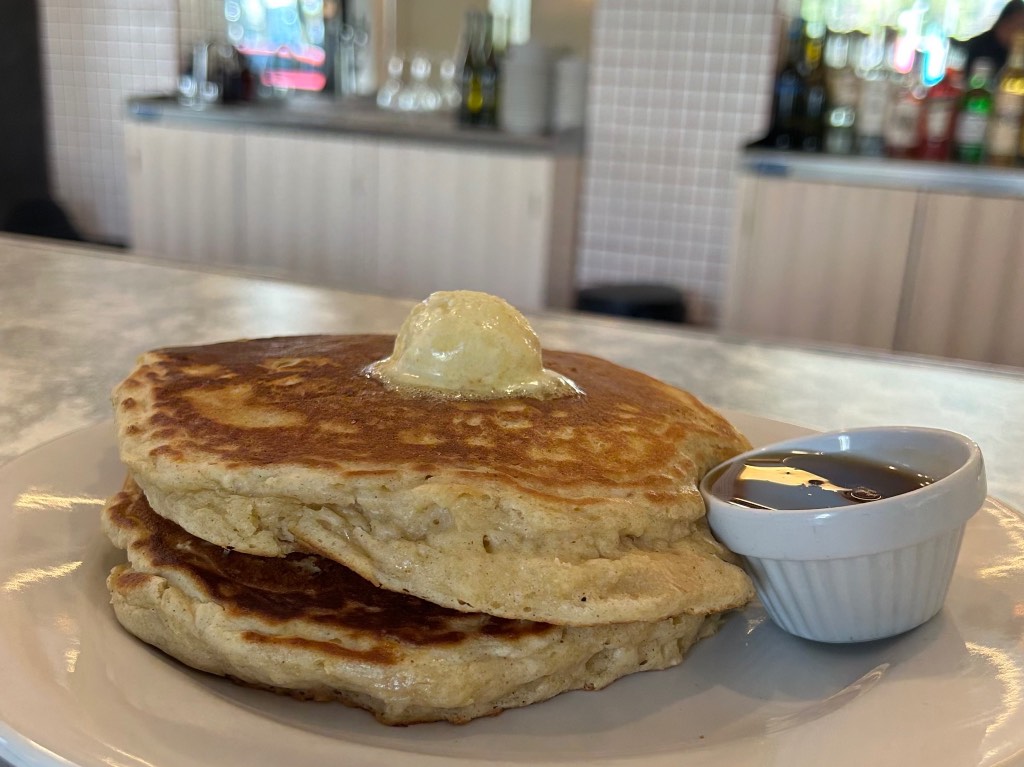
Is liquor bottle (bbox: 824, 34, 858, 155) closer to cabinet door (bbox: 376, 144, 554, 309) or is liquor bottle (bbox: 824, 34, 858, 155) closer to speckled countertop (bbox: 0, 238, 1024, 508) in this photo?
cabinet door (bbox: 376, 144, 554, 309)

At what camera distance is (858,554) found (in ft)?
2.43

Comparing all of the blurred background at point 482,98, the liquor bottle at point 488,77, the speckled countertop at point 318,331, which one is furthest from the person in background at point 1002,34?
the speckled countertop at point 318,331

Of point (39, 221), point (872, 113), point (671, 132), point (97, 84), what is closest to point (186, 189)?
point (39, 221)

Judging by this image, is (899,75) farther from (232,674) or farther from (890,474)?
(232,674)

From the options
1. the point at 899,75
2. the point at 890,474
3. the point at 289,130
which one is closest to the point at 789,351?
the point at 890,474

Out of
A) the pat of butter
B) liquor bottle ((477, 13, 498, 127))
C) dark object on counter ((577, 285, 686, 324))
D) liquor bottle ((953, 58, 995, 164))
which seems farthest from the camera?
liquor bottle ((477, 13, 498, 127))

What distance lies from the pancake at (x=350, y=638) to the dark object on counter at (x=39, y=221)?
14.1 feet

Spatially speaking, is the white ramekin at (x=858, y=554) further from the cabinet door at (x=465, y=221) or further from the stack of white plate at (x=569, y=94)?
the stack of white plate at (x=569, y=94)

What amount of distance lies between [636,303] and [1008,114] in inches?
53.6

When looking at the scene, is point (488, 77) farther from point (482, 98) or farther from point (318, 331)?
point (318, 331)

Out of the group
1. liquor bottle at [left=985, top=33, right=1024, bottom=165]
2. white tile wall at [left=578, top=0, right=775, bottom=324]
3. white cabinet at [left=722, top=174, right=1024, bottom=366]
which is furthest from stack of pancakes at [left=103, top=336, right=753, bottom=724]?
white tile wall at [left=578, top=0, right=775, bottom=324]

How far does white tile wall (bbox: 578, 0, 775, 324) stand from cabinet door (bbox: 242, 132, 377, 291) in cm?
96

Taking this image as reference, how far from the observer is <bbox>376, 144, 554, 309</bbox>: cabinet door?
4.04 m

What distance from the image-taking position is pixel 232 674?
2.28 ft
